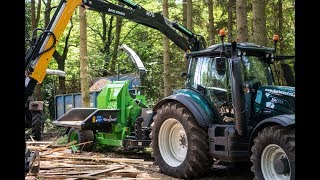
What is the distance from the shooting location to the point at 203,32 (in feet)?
67.3

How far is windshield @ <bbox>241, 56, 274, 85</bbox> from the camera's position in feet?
22.3

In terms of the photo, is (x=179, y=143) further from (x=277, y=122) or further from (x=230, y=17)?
(x=230, y=17)

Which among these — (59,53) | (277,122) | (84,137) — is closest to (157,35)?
(59,53)

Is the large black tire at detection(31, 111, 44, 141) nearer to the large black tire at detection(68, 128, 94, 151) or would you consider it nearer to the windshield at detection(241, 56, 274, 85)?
the large black tire at detection(68, 128, 94, 151)

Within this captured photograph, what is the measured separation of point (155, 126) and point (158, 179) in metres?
1.40

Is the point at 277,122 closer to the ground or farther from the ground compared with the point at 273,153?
farther from the ground

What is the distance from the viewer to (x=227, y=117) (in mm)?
6867

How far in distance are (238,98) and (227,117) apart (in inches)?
29.2

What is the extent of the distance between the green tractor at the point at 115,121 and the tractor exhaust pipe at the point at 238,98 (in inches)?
121

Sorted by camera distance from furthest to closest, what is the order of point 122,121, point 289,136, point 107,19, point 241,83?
point 107,19 < point 122,121 < point 241,83 < point 289,136

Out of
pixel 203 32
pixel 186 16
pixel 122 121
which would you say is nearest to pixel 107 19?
pixel 203 32

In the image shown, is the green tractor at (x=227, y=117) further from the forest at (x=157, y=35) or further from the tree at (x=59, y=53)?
the tree at (x=59, y=53)
